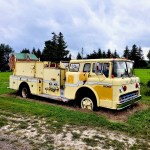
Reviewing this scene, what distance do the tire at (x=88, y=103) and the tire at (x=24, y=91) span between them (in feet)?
13.8

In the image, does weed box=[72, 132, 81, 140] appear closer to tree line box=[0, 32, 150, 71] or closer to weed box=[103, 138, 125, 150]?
weed box=[103, 138, 125, 150]

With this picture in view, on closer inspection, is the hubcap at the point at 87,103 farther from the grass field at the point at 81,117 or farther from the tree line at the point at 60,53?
the tree line at the point at 60,53

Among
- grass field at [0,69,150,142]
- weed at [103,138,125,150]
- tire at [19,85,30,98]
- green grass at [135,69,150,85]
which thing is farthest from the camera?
green grass at [135,69,150,85]

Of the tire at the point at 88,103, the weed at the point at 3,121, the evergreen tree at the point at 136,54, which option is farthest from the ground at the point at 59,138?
the evergreen tree at the point at 136,54

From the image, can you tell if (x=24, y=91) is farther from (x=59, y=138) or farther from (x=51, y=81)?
(x=59, y=138)

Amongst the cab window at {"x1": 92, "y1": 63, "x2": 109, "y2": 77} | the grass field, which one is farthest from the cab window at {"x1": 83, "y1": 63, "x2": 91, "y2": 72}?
the grass field

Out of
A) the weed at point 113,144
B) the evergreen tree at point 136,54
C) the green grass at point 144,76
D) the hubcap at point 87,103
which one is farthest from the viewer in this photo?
the evergreen tree at point 136,54

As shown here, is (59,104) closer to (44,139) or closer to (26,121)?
(26,121)

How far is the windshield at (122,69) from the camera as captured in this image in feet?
33.6

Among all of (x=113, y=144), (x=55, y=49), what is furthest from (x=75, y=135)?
(x=55, y=49)

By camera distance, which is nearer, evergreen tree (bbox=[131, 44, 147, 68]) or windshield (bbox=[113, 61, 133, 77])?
windshield (bbox=[113, 61, 133, 77])

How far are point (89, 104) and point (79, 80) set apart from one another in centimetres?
118

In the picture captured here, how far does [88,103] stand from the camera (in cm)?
1085

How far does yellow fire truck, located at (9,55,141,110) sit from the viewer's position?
32.9 ft
